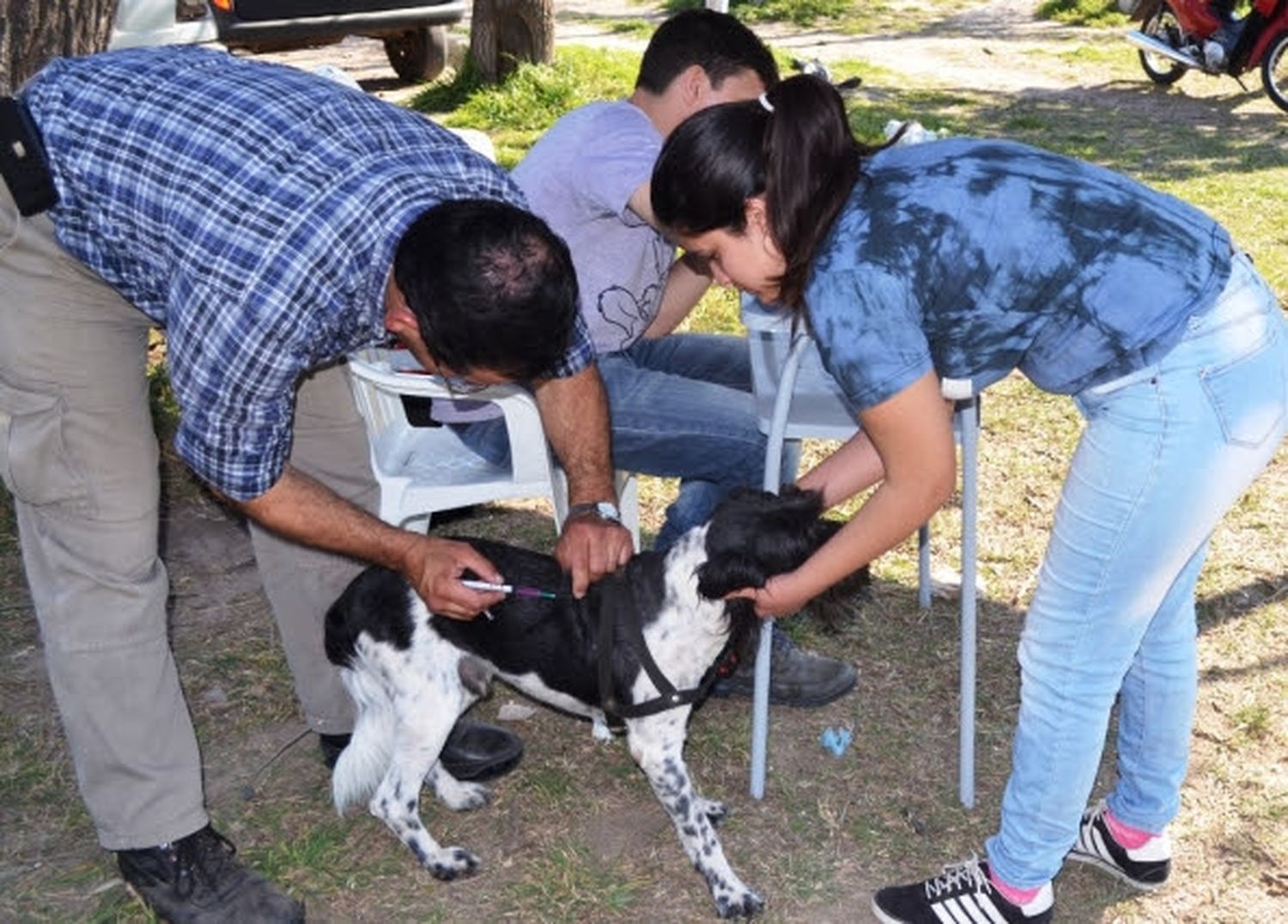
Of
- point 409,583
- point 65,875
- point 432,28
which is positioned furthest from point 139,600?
point 432,28

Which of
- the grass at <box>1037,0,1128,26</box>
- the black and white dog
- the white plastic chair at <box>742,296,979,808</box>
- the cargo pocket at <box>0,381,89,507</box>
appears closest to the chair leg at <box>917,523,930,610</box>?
the white plastic chair at <box>742,296,979,808</box>

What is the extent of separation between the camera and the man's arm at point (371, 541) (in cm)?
299

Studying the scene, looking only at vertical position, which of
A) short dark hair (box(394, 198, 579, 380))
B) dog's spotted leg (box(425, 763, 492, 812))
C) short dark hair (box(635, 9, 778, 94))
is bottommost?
dog's spotted leg (box(425, 763, 492, 812))

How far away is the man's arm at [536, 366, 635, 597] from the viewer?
3.45m

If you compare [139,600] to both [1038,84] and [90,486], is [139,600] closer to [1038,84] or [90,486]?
[90,486]

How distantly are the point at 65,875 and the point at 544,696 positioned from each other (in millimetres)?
1308

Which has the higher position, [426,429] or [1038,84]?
[426,429]

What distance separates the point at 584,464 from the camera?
11.6 ft

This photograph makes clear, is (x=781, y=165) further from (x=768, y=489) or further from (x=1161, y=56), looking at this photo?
(x=1161, y=56)

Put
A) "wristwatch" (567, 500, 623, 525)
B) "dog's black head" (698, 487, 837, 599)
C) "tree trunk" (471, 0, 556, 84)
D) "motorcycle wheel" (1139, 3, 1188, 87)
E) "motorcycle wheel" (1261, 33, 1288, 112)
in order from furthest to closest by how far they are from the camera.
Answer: "motorcycle wheel" (1139, 3, 1188, 87) → "motorcycle wheel" (1261, 33, 1288, 112) → "tree trunk" (471, 0, 556, 84) → "wristwatch" (567, 500, 623, 525) → "dog's black head" (698, 487, 837, 599)

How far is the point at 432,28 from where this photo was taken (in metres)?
11.9

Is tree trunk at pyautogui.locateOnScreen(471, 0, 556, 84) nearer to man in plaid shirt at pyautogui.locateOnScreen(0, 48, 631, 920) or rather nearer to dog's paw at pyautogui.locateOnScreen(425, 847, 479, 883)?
man in plaid shirt at pyautogui.locateOnScreen(0, 48, 631, 920)

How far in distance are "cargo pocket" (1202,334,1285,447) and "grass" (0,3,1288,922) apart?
1.39 meters

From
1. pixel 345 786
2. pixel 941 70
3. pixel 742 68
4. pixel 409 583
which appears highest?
pixel 742 68
